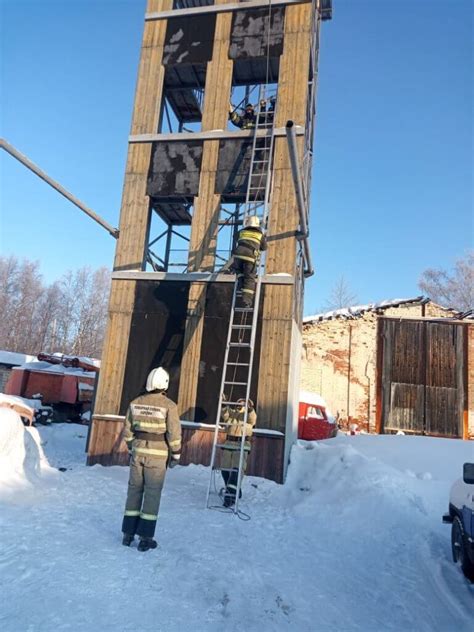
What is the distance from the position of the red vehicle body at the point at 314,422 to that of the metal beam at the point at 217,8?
45.7 feet

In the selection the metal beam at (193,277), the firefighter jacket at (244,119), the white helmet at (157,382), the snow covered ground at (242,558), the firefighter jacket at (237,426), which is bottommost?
the snow covered ground at (242,558)

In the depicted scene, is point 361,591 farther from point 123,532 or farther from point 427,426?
point 427,426

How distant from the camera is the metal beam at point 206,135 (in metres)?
10.9

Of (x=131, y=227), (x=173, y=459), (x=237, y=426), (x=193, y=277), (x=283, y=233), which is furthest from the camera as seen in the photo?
(x=131, y=227)

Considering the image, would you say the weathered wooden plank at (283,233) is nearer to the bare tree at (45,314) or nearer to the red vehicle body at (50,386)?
the red vehicle body at (50,386)

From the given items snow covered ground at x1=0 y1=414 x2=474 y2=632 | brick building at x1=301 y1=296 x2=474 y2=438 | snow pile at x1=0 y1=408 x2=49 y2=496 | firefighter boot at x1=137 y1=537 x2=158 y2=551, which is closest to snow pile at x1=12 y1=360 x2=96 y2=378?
brick building at x1=301 y1=296 x2=474 y2=438

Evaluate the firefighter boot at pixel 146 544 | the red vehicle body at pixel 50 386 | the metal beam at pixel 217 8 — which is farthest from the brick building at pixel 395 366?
the firefighter boot at pixel 146 544

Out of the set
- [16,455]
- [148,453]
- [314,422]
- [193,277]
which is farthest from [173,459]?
[314,422]

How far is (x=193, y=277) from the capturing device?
420 inches

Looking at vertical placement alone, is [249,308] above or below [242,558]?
above

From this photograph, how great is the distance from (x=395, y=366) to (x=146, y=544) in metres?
19.1

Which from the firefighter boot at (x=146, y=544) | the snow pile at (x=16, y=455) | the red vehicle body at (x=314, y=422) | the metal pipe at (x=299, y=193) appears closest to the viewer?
the firefighter boot at (x=146, y=544)

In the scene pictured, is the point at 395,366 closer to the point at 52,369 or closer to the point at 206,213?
the point at 206,213

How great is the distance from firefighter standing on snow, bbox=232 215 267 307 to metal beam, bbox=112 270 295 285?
1.26 metres
